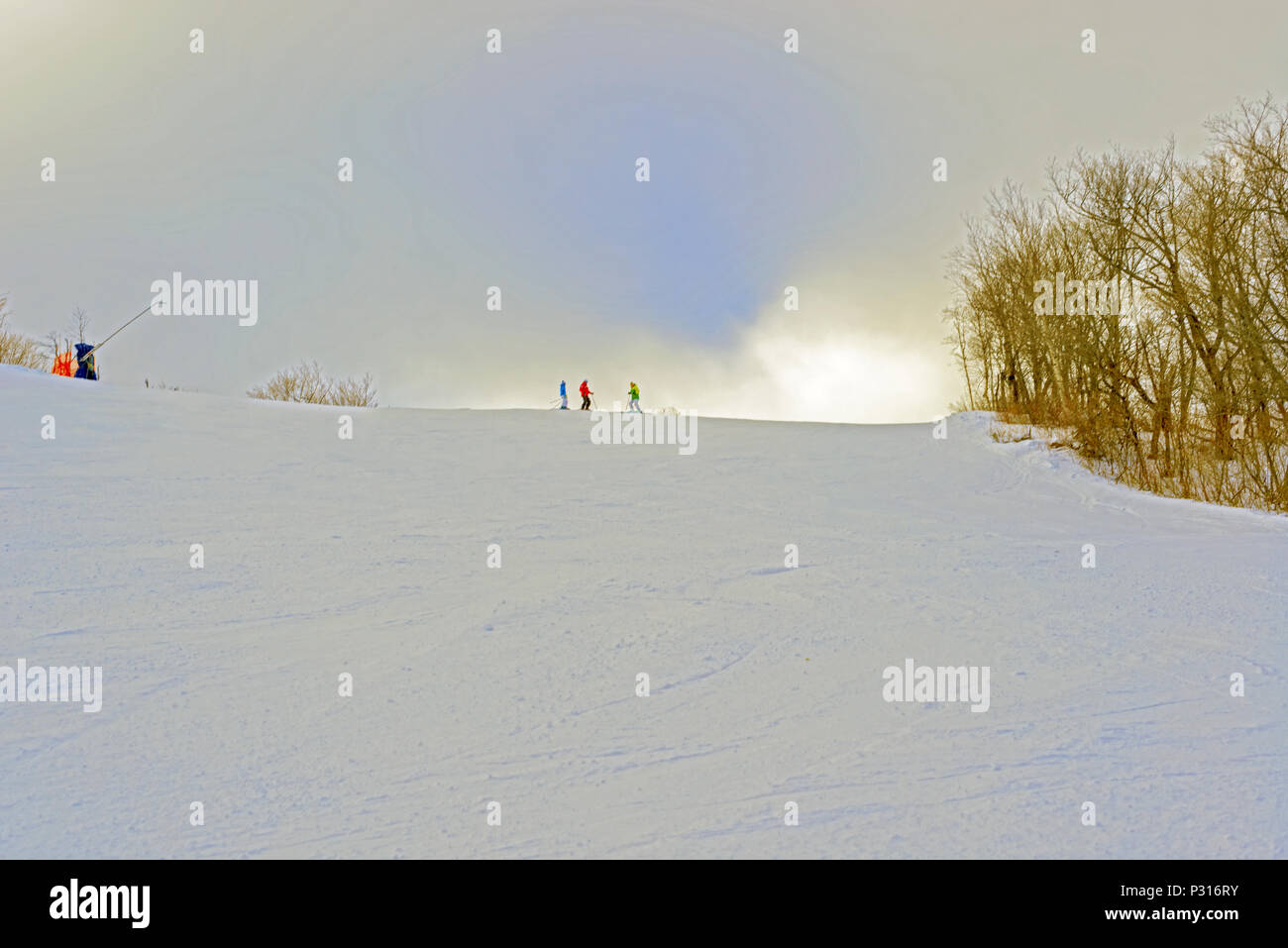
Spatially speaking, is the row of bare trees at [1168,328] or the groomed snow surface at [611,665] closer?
the groomed snow surface at [611,665]

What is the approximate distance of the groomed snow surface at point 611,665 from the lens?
436 cm

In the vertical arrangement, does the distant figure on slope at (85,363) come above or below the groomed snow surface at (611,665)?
above

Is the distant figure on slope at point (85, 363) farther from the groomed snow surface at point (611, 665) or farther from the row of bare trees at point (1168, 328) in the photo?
the row of bare trees at point (1168, 328)

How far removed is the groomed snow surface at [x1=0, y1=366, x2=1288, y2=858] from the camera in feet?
14.3

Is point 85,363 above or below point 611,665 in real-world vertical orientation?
above

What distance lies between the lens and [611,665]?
6.58 metres

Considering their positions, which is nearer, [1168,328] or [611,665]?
[611,665]

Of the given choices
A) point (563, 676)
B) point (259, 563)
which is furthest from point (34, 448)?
point (563, 676)

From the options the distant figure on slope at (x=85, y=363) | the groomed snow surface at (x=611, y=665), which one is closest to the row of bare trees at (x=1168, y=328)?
the groomed snow surface at (x=611, y=665)

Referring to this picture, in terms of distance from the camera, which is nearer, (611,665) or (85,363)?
(611,665)

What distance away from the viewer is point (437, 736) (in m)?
5.36
